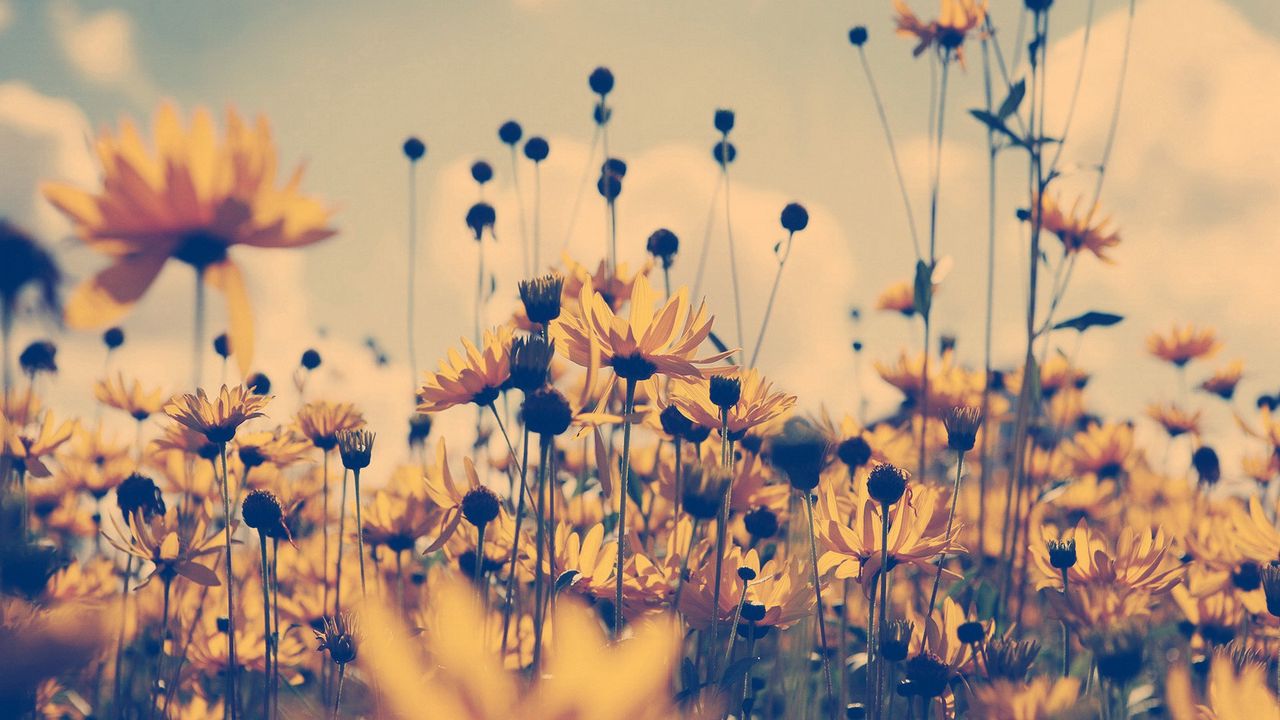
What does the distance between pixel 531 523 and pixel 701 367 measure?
0.66 meters

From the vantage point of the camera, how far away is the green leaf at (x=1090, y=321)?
1655 mm

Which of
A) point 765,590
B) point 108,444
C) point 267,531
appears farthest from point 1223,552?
point 108,444

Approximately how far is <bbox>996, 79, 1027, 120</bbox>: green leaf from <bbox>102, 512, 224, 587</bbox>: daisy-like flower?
164cm

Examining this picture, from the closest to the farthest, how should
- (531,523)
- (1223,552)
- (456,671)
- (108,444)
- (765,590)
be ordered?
(456,671)
(765,590)
(531,523)
(1223,552)
(108,444)

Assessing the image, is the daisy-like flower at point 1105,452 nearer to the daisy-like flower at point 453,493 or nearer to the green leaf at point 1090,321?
the green leaf at point 1090,321

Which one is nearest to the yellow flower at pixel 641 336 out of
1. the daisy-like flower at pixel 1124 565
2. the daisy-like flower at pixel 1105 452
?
the daisy-like flower at pixel 1124 565

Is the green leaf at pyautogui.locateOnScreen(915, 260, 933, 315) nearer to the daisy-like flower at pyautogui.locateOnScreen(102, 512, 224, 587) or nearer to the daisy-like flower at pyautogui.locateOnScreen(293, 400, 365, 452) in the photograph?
the daisy-like flower at pyautogui.locateOnScreen(293, 400, 365, 452)

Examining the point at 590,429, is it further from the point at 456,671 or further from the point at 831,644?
the point at 831,644

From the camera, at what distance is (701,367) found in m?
1.10

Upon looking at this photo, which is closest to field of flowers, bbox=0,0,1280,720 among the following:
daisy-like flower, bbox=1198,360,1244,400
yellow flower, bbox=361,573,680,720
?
yellow flower, bbox=361,573,680,720

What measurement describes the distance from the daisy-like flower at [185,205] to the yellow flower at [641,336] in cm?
46

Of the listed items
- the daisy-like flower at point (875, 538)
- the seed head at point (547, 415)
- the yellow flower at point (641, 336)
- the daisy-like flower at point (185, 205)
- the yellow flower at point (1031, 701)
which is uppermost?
the daisy-like flower at point (185, 205)

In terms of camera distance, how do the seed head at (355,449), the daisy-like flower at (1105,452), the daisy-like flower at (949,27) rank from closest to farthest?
the seed head at (355,449)
the daisy-like flower at (949,27)
the daisy-like flower at (1105,452)

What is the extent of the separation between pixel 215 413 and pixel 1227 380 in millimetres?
3721
